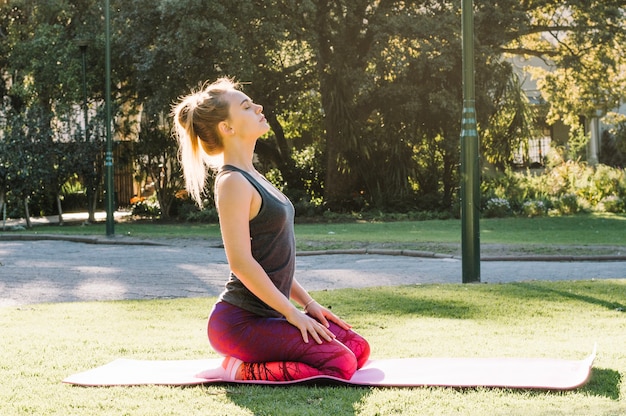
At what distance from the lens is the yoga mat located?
478 centimetres

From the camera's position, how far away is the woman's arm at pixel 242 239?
484 centimetres

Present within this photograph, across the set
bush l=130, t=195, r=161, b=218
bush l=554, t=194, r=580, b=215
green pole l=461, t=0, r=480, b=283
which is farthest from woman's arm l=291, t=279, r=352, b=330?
bush l=130, t=195, r=161, b=218

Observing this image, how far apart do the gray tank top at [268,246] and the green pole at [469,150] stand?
529 centimetres

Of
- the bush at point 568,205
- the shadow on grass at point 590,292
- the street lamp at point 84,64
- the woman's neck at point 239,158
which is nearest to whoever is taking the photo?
the woman's neck at point 239,158

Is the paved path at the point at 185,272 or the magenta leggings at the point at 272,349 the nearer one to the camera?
the magenta leggings at the point at 272,349

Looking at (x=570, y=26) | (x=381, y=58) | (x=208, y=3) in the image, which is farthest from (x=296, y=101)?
(x=570, y=26)

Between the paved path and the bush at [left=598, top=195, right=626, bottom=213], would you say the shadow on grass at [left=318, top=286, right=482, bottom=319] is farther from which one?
the bush at [left=598, top=195, right=626, bottom=213]

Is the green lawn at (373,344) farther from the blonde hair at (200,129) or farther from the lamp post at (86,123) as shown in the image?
the lamp post at (86,123)

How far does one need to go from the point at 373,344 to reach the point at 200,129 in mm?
2158

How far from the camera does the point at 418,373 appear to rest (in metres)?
5.06

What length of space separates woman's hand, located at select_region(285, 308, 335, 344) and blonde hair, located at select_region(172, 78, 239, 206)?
910 millimetres

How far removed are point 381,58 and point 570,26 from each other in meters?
5.57

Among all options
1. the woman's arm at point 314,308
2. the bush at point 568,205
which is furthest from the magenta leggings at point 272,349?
the bush at point 568,205

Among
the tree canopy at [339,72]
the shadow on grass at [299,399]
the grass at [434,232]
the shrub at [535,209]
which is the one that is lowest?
the shadow on grass at [299,399]
